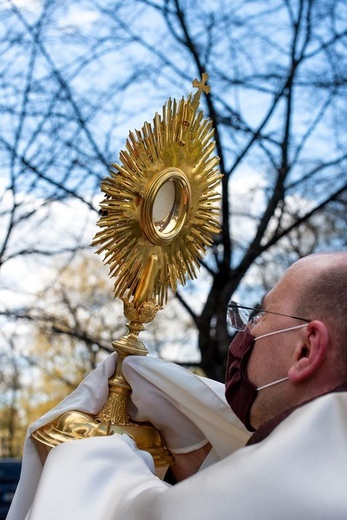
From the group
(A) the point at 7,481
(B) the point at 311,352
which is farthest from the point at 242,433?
(A) the point at 7,481

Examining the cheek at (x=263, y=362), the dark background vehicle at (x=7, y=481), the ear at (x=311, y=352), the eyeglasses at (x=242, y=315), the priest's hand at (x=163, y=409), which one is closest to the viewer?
the ear at (x=311, y=352)

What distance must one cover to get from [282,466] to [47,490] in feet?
2.09

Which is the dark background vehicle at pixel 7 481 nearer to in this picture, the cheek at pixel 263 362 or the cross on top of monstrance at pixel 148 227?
the cross on top of monstrance at pixel 148 227

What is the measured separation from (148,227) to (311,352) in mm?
615

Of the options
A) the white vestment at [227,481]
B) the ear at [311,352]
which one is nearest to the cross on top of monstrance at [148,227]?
the white vestment at [227,481]

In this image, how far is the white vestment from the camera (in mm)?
1767

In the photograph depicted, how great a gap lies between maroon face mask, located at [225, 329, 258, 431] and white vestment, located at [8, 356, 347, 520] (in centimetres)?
28

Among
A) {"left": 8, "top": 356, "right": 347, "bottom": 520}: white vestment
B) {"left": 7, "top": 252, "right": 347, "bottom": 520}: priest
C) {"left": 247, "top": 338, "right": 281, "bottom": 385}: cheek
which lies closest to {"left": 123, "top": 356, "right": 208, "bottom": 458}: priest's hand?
{"left": 7, "top": 252, "right": 347, "bottom": 520}: priest

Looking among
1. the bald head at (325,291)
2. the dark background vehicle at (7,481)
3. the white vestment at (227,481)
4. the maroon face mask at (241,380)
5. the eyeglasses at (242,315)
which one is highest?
the bald head at (325,291)

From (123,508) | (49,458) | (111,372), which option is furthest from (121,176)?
(123,508)

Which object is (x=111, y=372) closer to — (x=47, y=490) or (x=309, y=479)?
(x=47, y=490)

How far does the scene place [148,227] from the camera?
259 centimetres

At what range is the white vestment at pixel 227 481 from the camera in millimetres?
1767

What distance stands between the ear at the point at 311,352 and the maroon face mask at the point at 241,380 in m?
0.17
